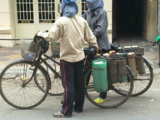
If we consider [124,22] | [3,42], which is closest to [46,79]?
[3,42]

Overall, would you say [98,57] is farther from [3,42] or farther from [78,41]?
[3,42]

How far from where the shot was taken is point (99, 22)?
4.80 meters

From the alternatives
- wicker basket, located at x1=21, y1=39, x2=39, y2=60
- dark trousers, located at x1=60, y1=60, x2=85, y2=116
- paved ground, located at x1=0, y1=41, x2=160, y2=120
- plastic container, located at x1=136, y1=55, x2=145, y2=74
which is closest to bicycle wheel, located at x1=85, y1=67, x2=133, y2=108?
paved ground, located at x1=0, y1=41, x2=160, y2=120

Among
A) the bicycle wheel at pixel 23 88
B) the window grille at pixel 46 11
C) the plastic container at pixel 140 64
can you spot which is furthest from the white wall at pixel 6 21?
the plastic container at pixel 140 64

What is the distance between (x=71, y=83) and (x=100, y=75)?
456 mm

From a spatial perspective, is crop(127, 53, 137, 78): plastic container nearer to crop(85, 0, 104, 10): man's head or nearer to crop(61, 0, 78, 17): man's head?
crop(85, 0, 104, 10): man's head

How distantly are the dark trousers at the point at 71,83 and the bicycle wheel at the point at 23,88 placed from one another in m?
0.46

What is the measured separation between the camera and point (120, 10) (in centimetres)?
1977

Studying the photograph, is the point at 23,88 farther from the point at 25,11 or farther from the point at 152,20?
the point at 152,20

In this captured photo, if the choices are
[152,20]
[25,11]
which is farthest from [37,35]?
[152,20]

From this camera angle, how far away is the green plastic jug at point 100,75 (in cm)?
433

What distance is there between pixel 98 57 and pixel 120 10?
15.7 metres

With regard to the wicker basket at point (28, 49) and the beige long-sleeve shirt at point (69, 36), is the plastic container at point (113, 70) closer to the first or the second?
the beige long-sleeve shirt at point (69, 36)

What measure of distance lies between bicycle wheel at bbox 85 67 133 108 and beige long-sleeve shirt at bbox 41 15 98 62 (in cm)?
56
